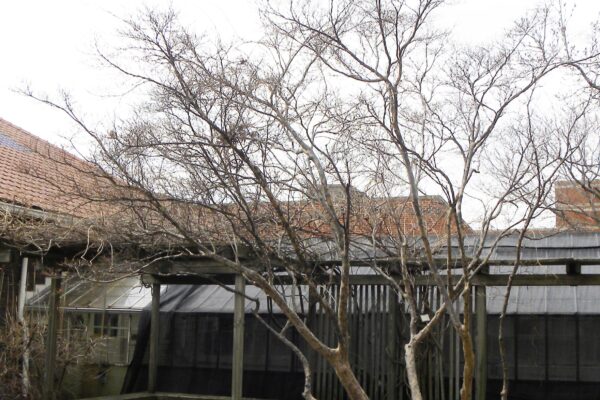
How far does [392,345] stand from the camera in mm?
10867

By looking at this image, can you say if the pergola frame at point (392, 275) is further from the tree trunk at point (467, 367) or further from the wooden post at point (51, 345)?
the tree trunk at point (467, 367)

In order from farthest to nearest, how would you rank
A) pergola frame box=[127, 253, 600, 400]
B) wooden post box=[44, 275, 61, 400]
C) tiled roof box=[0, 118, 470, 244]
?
wooden post box=[44, 275, 61, 400], pergola frame box=[127, 253, 600, 400], tiled roof box=[0, 118, 470, 244]

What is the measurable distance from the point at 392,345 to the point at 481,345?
1370 millimetres

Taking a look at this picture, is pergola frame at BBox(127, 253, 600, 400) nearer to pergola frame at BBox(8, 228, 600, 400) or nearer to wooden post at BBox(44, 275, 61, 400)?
pergola frame at BBox(8, 228, 600, 400)

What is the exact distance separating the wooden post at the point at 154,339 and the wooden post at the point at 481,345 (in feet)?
18.5

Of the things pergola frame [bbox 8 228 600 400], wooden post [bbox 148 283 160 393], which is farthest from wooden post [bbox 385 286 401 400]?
wooden post [bbox 148 283 160 393]

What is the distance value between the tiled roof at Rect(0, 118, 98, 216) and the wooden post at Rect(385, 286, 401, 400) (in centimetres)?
456

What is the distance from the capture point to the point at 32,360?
477 inches

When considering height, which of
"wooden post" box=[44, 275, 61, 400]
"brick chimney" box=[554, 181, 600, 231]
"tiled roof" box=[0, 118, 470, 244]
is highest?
"brick chimney" box=[554, 181, 600, 231]

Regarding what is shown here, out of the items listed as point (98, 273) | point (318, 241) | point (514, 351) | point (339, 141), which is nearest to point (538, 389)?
point (514, 351)

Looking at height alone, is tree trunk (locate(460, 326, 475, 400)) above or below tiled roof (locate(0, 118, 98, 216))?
below

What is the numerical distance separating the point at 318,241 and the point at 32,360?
16.4 ft

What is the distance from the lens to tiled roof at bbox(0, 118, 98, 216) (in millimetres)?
11531

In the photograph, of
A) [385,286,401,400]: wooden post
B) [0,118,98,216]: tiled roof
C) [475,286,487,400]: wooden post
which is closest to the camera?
[475,286,487,400]: wooden post
